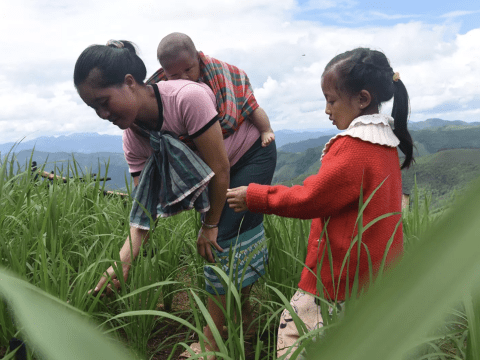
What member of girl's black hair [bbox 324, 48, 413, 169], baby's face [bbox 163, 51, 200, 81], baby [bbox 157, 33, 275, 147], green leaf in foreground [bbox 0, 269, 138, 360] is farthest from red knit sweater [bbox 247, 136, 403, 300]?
green leaf in foreground [bbox 0, 269, 138, 360]

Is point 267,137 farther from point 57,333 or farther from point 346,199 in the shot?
point 57,333

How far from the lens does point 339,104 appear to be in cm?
137

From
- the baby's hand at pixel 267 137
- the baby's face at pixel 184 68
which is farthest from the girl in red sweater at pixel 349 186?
the baby's face at pixel 184 68

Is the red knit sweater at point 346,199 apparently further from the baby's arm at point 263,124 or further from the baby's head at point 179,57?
the baby's head at point 179,57

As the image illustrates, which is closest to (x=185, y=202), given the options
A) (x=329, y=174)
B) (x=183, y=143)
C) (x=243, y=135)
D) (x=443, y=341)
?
(x=183, y=143)

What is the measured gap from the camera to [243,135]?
194 cm

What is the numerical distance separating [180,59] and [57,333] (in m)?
1.81

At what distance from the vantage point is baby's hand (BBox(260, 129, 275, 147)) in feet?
6.34

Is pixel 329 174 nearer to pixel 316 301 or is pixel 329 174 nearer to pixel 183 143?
pixel 316 301

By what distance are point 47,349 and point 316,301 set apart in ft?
4.14

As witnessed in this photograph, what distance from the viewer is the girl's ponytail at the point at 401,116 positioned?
1454mm

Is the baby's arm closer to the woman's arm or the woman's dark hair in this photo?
the woman's arm

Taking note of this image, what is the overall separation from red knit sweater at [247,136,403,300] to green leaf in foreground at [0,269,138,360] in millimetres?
1161

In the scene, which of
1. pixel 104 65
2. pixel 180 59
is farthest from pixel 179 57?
pixel 104 65
